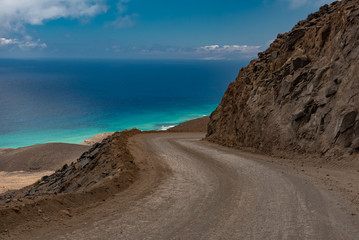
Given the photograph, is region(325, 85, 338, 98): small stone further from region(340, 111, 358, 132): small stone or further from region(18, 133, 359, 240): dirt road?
region(18, 133, 359, 240): dirt road

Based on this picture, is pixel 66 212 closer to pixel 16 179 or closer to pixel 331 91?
pixel 331 91

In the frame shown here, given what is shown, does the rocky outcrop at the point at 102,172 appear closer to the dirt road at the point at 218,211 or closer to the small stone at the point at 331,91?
the dirt road at the point at 218,211

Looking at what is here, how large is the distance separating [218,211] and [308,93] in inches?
536

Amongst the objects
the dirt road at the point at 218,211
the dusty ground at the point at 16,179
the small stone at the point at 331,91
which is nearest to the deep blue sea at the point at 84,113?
the dusty ground at the point at 16,179

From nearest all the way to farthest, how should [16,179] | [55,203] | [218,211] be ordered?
[218,211]
[55,203]
[16,179]

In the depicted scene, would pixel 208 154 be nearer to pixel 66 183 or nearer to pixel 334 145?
pixel 334 145

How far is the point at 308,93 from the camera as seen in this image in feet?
65.6

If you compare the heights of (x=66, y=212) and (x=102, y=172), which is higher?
(x=102, y=172)

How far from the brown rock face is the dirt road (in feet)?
13.3

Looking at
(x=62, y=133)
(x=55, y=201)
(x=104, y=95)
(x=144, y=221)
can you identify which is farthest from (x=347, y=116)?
(x=104, y=95)

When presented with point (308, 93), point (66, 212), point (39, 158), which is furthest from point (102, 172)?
point (39, 158)

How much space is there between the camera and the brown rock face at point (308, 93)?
16.9 meters

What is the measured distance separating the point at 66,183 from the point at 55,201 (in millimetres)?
11054

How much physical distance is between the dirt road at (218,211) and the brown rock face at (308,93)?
4059 millimetres
